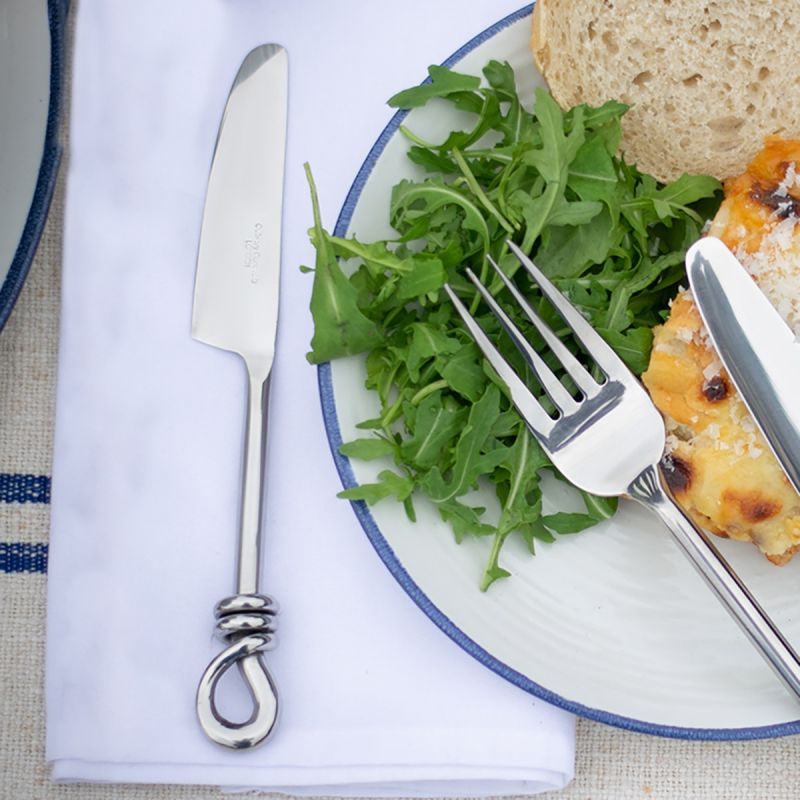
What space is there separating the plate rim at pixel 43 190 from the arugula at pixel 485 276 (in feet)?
1.71

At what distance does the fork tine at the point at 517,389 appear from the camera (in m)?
1.40

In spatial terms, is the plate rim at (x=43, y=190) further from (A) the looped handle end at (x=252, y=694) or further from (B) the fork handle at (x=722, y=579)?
(B) the fork handle at (x=722, y=579)

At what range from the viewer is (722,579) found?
134 centimetres

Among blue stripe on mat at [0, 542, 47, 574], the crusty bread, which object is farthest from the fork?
blue stripe on mat at [0, 542, 47, 574]

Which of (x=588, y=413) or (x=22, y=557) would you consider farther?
(x=22, y=557)

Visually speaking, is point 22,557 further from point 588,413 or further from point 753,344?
point 753,344

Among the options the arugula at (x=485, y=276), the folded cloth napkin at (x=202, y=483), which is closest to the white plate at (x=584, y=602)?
the arugula at (x=485, y=276)

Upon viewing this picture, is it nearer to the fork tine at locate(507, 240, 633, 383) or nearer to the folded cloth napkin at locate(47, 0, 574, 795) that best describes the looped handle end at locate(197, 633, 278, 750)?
the folded cloth napkin at locate(47, 0, 574, 795)

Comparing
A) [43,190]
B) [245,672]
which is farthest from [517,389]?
[43,190]

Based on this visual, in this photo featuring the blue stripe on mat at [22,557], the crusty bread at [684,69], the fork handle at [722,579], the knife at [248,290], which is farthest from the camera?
the blue stripe on mat at [22,557]

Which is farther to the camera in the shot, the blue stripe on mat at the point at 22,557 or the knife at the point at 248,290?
the blue stripe on mat at the point at 22,557

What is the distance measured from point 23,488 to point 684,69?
1.27 meters

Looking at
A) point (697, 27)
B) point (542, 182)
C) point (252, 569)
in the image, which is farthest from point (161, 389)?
point (697, 27)

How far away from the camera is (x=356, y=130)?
5.56 feet
